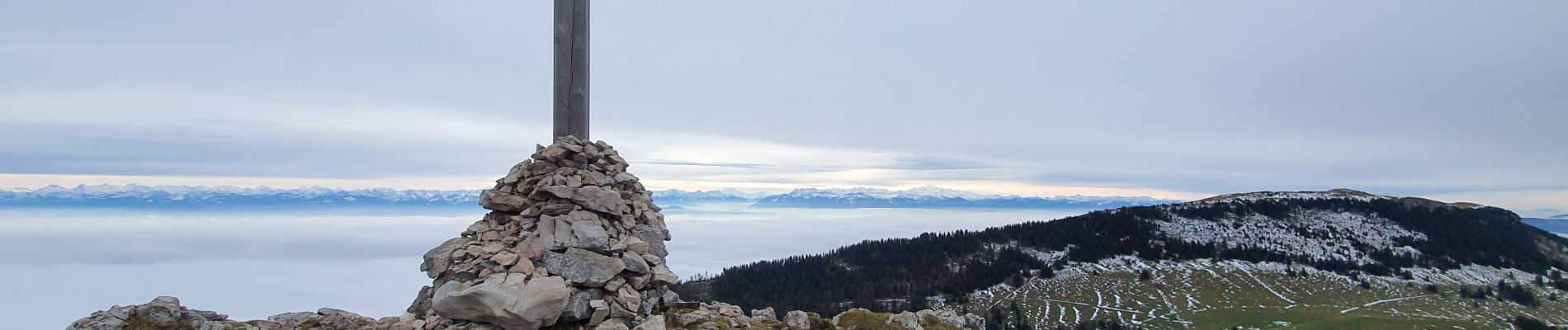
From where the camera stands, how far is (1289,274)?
148 metres

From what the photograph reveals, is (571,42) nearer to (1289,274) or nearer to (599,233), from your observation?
(599,233)

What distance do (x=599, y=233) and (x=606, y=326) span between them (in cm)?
143

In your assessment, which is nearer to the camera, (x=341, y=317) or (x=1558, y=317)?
(x=341, y=317)

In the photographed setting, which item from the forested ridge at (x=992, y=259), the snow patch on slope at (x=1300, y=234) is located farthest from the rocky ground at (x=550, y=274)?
the snow patch on slope at (x=1300, y=234)

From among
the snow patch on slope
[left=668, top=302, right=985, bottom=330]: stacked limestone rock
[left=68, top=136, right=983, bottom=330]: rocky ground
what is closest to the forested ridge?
the snow patch on slope

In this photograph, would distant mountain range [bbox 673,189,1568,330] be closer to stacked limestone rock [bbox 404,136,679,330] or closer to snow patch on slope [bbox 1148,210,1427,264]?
snow patch on slope [bbox 1148,210,1427,264]

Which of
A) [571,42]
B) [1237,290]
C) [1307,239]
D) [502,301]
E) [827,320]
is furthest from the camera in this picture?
[1307,239]

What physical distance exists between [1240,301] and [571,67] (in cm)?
15337

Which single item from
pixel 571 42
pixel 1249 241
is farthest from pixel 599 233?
pixel 1249 241

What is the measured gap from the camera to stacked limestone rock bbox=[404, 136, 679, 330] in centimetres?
854

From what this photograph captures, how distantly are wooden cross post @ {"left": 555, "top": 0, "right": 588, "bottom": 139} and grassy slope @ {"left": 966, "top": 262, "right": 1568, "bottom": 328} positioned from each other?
114540 mm

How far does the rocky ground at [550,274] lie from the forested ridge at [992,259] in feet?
389

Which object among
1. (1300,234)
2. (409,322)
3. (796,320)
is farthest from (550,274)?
(1300,234)

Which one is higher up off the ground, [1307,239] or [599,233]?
[599,233]
